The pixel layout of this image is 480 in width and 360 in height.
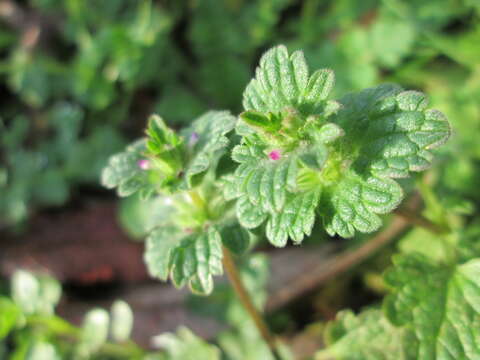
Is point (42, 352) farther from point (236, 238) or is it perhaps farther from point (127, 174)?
point (236, 238)

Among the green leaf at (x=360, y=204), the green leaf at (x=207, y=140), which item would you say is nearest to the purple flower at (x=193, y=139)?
the green leaf at (x=207, y=140)

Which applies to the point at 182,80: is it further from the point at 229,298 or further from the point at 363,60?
the point at 229,298

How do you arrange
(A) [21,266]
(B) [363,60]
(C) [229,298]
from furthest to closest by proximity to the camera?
(A) [21,266] < (B) [363,60] < (C) [229,298]

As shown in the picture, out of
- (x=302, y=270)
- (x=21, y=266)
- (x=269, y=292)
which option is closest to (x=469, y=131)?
(x=302, y=270)

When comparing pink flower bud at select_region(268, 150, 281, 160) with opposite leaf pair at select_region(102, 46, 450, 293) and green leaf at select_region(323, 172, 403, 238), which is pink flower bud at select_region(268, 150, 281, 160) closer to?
opposite leaf pair at select_region(102, 46, 450, 293)

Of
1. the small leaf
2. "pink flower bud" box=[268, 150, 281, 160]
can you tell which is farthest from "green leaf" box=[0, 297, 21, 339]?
"pink flower bud" box=[268, 150, 281, 160]
